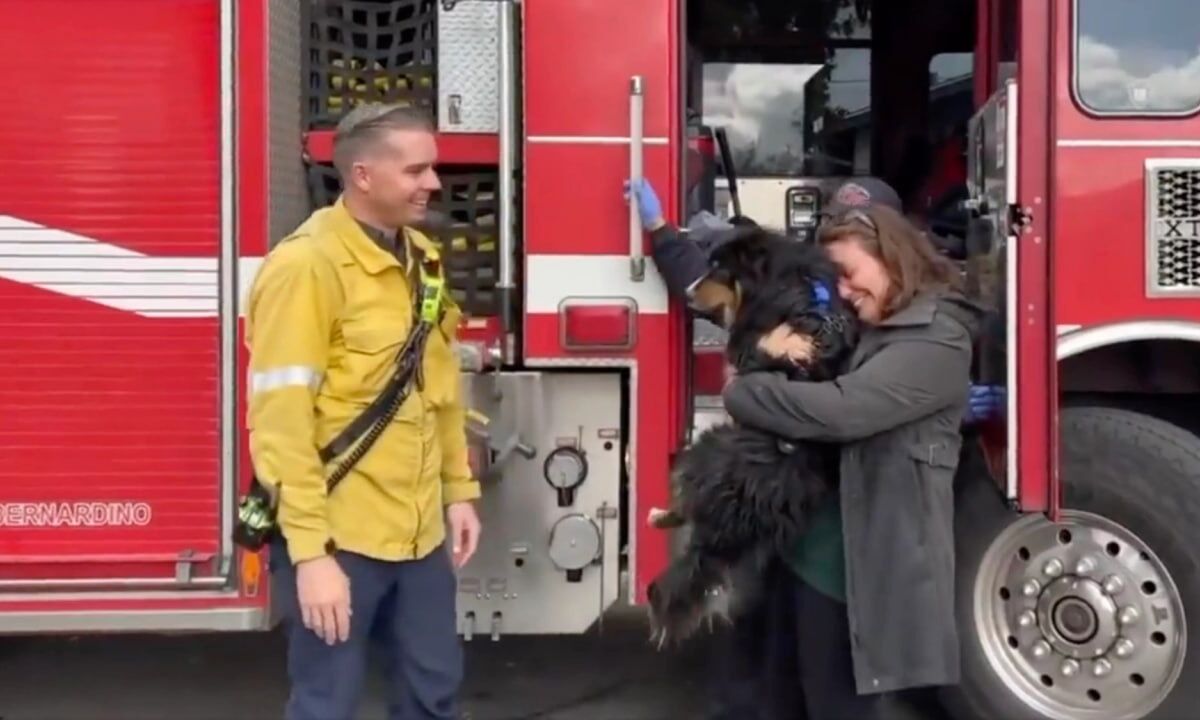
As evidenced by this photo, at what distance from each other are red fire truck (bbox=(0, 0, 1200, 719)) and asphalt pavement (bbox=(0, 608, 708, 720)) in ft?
2.84

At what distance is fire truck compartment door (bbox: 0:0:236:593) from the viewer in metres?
4.22

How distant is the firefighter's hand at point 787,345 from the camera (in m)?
3.25

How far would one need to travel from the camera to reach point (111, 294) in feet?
13.9

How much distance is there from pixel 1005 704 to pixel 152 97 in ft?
10.2

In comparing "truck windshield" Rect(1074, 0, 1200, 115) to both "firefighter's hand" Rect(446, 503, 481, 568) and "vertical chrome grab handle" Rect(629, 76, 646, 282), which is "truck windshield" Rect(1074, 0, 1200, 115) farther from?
"firefighter's hand" Rect(446, 503, 481, 568)

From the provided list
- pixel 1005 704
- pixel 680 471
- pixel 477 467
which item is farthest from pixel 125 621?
pixel 1005 704

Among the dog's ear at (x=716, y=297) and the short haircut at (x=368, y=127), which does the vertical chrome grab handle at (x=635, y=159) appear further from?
the short haircut at (x=368, y=127)

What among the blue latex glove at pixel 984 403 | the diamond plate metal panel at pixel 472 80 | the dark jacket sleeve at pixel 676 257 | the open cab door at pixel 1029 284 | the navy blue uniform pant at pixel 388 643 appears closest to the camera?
the navy blue uniform pant at pixel 388 643

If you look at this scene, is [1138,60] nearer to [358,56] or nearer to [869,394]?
[869,394]

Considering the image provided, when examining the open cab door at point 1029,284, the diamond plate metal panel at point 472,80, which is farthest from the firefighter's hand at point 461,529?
the open cab door at point 1029,284

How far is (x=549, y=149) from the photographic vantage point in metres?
4.19

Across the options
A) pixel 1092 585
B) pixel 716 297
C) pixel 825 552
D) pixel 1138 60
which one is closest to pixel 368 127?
pixel 716 297

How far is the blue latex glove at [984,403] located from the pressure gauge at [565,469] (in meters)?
1.14

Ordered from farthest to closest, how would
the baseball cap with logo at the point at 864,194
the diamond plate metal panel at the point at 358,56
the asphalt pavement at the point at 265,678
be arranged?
the asphalt pavement at the point at 265,678 → the baseball cap with logo at the point at 864,194 → the diamond plate metal panel at the point at 358,56
